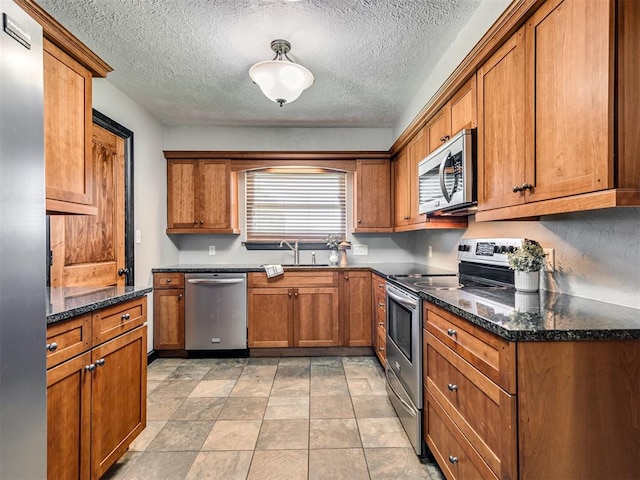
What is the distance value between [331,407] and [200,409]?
3.09 ft

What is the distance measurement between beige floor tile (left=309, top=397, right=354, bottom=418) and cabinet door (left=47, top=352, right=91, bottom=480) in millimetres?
1323

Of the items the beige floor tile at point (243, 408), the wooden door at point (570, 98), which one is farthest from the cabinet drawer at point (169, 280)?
the wooden door at point (570, 98)

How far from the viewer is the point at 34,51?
37.8 inches

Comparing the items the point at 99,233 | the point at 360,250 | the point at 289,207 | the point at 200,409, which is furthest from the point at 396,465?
the point at 289,207

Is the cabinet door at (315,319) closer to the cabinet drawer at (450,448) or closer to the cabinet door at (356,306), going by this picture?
the cabinet door at (356,306)

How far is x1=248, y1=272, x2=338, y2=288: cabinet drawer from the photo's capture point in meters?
3.37

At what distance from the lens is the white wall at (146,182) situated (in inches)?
116

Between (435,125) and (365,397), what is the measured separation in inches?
A: 83.7

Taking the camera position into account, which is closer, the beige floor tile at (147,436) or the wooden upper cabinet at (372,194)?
the beige floor tile at (147,436)

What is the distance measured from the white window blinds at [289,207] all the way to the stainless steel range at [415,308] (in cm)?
168

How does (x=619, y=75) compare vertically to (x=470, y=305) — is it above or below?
above

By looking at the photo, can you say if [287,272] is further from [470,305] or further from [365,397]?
[470,305]

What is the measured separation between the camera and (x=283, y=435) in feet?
6.66

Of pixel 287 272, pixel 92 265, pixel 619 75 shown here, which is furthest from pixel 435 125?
pixel 92 265
